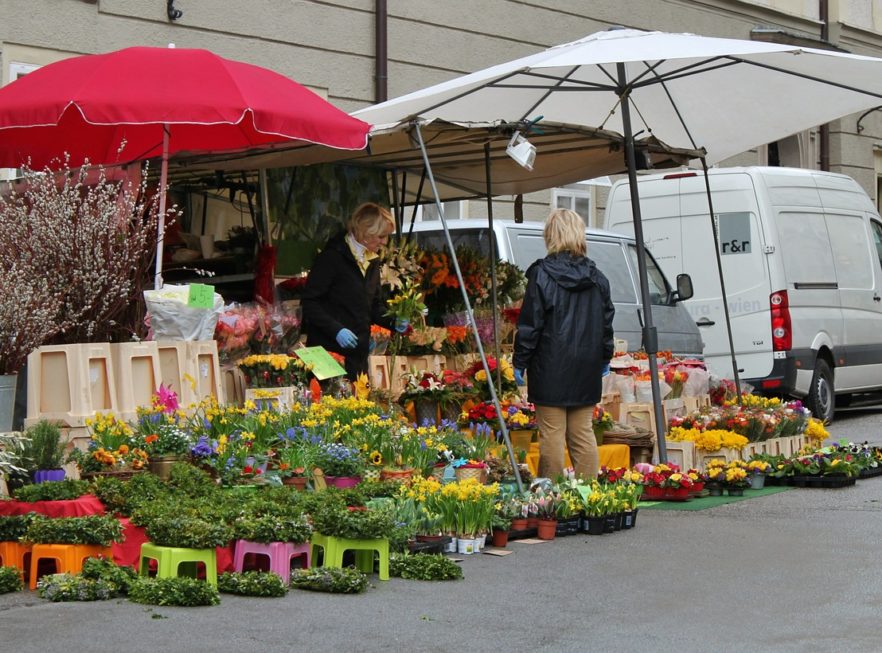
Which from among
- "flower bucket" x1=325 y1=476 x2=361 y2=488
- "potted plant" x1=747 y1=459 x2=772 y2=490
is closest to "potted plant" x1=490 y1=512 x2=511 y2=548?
"flower bucket" x1=325 y1=476 x2=361 y2=488

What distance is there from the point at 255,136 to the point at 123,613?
4.77 m

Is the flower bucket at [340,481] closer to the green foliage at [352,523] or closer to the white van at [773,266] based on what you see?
the green foliage at [352,523]

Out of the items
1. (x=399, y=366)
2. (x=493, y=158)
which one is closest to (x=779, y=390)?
(x=493, y=158)

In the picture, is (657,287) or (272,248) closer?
(272,248)

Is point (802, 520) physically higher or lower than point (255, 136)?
lower

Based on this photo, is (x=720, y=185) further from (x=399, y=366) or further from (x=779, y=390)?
→ (x=399, y=366)

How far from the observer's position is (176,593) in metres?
6.03

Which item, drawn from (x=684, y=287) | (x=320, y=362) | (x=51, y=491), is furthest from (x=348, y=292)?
(x=684, y=287)

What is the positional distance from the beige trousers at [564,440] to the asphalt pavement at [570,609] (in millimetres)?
880

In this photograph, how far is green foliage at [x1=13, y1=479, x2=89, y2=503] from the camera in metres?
6.68

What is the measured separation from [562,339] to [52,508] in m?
3.31

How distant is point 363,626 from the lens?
5.78 meters

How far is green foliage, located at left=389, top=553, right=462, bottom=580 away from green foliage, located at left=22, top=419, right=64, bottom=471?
1675 mm

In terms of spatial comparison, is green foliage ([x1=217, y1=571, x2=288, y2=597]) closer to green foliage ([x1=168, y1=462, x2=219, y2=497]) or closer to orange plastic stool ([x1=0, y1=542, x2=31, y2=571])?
green foliage ([x1=168, y1=462, x2=219, y2=497])
